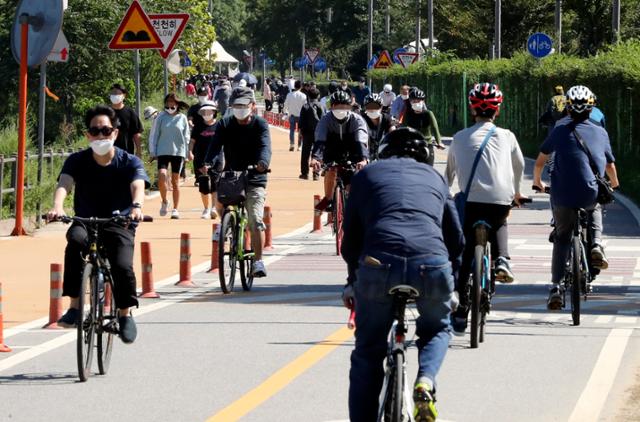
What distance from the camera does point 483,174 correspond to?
12.5 metres

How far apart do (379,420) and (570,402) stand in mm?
2894

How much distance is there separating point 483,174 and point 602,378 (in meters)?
1.92

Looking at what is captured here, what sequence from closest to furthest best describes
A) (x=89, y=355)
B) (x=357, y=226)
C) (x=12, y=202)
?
(x=357, y=226), (x=89, y=355), (x=12, y=202)

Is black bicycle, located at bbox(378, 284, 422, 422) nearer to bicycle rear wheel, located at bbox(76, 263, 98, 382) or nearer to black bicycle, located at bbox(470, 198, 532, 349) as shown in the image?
bicycle rear wheel, located at bbox(76, 263, 98, 382)

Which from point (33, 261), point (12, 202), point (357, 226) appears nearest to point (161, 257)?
point (33, 261)

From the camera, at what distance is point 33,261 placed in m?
19.3

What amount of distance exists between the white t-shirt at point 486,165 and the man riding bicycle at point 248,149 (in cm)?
431

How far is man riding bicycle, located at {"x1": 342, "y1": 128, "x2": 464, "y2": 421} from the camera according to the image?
775 cm

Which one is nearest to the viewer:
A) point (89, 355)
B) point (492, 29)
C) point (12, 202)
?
point (89, 355)

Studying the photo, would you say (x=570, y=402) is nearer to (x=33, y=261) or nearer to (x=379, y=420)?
(x=379, y=420)

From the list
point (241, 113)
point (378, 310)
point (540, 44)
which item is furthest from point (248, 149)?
point (540, 44)

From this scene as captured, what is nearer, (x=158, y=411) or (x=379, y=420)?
(x=379, y=420)

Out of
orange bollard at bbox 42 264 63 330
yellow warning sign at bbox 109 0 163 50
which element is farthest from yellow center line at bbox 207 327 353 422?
yellow warning sign at bbox 109 0 163 50

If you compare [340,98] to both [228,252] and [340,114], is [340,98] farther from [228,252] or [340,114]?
[228,252]
